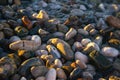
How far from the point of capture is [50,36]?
10.6 feet

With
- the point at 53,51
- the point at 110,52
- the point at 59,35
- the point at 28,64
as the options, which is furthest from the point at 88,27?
the point at 28,64

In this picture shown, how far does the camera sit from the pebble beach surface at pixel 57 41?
8.73 ft

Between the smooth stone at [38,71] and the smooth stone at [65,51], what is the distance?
33 cm

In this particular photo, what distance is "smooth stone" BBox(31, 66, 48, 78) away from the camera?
103 inches

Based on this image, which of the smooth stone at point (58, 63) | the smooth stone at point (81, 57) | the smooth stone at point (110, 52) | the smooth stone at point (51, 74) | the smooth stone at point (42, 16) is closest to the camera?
the smooth stone at point (51, 74)

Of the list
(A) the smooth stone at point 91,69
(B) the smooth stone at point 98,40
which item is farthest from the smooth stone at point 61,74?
(B) the smooth stone at point 98,40

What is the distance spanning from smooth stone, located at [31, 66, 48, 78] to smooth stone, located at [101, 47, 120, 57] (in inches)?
27.8

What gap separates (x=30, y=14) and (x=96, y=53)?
3.92 feet

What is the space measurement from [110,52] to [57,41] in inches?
21.9

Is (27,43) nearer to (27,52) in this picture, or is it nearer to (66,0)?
(27,52)

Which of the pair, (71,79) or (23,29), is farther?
(23,29)

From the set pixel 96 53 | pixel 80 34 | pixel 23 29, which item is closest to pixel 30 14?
pixel 23 29

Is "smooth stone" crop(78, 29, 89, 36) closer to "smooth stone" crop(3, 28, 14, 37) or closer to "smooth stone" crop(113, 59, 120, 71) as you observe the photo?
"smooth stone" crop(113, 59, 120, 71)

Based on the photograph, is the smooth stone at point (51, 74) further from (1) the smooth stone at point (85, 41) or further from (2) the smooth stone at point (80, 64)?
(1) the smooth stone at point (85, 41)
